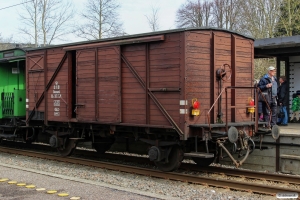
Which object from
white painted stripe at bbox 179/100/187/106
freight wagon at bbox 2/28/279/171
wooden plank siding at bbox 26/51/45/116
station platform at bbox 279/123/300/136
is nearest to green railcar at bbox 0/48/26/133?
wooden plank siding at bbox 26/51/45/116

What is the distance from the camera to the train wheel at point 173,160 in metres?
9.02

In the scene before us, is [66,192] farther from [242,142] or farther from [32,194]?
[242,142]

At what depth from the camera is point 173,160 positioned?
9148 millimetres

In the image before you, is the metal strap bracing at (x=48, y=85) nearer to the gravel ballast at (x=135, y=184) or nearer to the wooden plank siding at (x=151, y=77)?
the wooden plank siding at (x=151, y=77)

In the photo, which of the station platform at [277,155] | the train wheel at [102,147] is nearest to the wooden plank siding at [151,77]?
the station platform at [277,155]

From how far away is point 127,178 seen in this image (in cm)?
908

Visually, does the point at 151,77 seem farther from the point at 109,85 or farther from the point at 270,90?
the point at 270,90

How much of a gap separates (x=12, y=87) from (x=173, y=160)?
776cm

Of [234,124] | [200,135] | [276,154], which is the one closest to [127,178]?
[200,135]

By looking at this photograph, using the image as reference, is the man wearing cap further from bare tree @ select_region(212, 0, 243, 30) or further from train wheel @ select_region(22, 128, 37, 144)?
bare tree @ select_region(212, 0, 243, 30)

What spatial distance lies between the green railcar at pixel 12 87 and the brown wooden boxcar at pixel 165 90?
9.09 ft

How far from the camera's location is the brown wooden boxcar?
8.45 m

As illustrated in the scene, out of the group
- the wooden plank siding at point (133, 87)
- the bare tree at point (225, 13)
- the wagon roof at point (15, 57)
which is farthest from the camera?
the bare tree at point (225, 13)

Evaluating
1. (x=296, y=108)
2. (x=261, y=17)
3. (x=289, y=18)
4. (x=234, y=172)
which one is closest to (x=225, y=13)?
(x=261, y=17)
